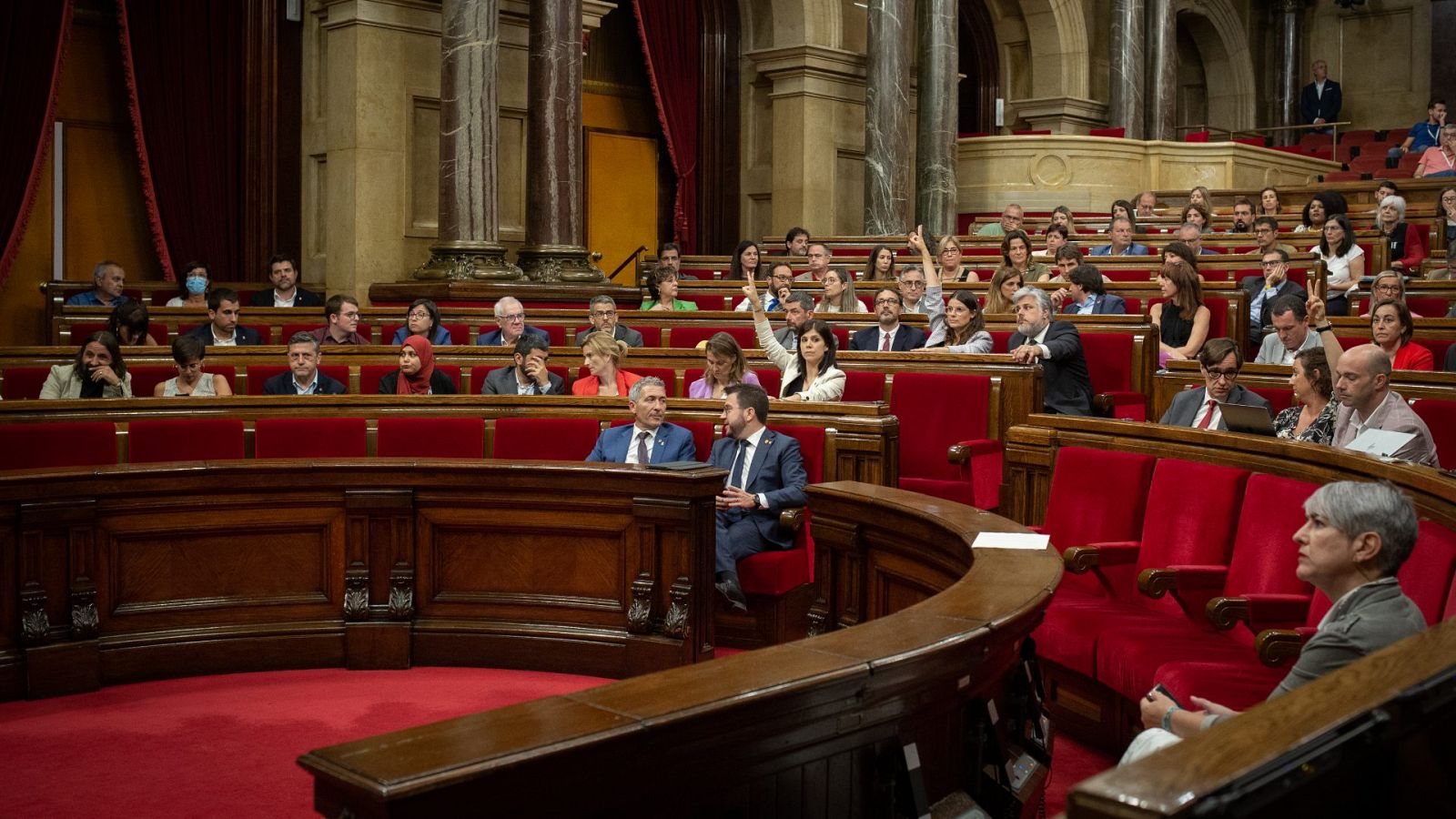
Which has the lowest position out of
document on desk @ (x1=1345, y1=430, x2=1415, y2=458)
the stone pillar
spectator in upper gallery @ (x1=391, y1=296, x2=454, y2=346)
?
document on desk @ (x1=1345, y1=430, x2=1415, y2=458)

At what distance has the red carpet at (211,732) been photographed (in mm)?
3234

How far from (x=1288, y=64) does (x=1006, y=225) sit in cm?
1152

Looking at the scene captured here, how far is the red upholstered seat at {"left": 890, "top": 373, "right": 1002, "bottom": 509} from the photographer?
5734 mm

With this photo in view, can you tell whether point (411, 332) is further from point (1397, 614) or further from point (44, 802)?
point (1397, 614)

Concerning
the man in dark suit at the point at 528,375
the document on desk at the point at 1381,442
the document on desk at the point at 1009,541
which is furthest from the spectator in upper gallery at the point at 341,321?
the document on desk at the point at 1381,442

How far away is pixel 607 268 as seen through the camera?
43.1 feet

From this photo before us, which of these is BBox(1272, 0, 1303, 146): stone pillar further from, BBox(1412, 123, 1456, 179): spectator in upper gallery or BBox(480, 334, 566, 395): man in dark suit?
BBox(480, 334, 566, 395): man in dark suit

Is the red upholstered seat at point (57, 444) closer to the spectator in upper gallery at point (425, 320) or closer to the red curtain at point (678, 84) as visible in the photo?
the spectator in upper gallery at point (425, 320)

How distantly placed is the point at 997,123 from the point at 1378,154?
4.71 meters

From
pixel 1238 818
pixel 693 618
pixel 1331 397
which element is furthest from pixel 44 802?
pixel 1331 397

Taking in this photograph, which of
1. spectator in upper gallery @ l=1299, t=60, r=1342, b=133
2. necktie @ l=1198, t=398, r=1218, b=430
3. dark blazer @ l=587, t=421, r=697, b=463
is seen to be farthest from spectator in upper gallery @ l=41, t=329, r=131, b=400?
spectator in upper gallery @ l=1299, t=60, r=1342, b=133

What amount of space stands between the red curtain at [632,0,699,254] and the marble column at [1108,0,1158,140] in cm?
486

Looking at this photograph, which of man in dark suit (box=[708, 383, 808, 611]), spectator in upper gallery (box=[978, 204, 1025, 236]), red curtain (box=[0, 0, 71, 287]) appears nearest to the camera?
man in dark suit (box=[708, 383, 808, 611])

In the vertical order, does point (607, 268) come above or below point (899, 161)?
below
